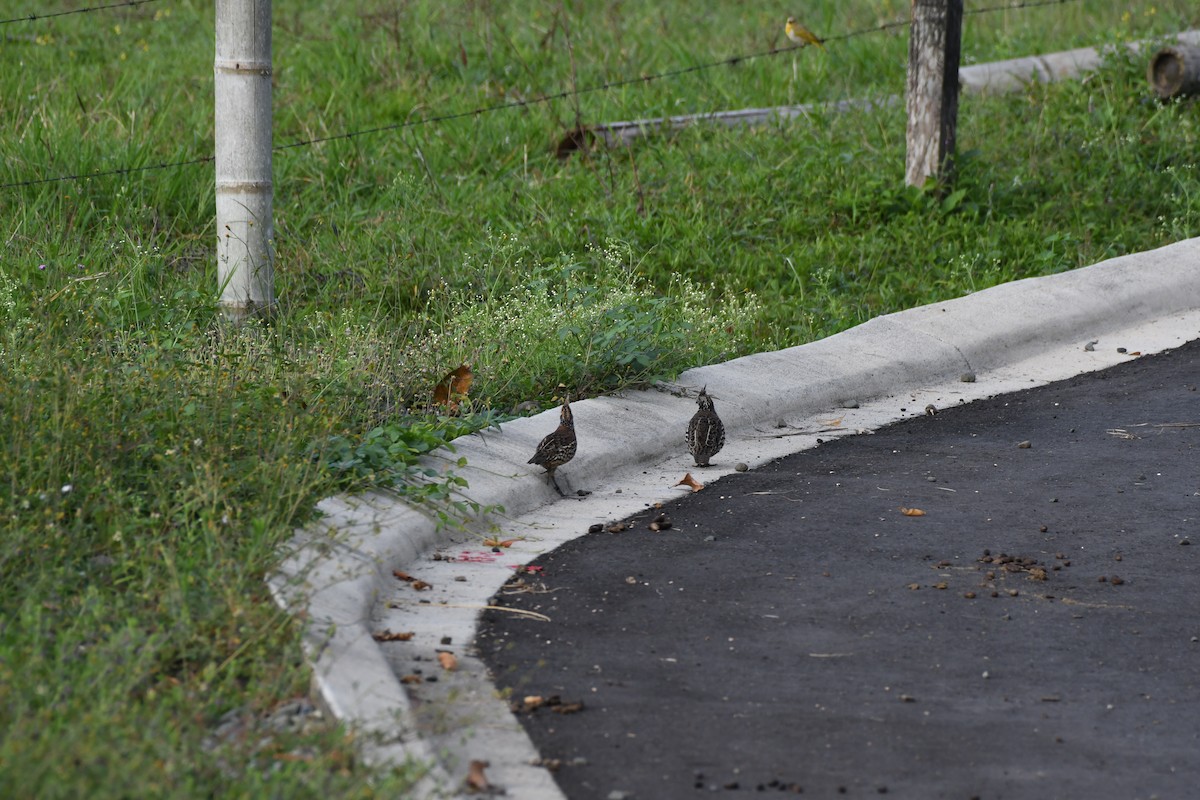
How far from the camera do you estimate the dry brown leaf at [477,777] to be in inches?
134

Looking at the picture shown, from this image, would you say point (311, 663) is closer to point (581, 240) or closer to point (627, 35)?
point (581, 240)

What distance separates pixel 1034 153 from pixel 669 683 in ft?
24.8

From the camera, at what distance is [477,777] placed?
3441 mm

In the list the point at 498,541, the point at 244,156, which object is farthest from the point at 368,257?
the point at 498,541

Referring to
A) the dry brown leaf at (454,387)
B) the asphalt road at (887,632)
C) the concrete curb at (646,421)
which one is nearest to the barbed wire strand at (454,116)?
the dry brown leaf at (454,387)

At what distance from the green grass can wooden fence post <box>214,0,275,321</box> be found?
0.69 feet

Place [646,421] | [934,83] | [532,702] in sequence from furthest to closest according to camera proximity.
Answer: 1. [934,83]
2. [646,421]
3. [532,702]

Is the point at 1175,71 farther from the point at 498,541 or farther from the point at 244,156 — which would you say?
the point at 498,541

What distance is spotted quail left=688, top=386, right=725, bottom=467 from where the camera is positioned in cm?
593

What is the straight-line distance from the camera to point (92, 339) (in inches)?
220

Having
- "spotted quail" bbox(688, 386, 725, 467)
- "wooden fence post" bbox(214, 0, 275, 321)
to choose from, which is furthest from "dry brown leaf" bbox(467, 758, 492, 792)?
"wooden fence post" bbox(214, 0, 275, 321)

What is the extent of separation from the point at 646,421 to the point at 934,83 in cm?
425

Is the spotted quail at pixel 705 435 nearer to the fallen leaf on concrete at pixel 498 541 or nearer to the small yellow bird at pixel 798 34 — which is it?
the fallen leaf on concrete at pixel 498 541

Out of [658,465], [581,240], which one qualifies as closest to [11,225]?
[581,240]
